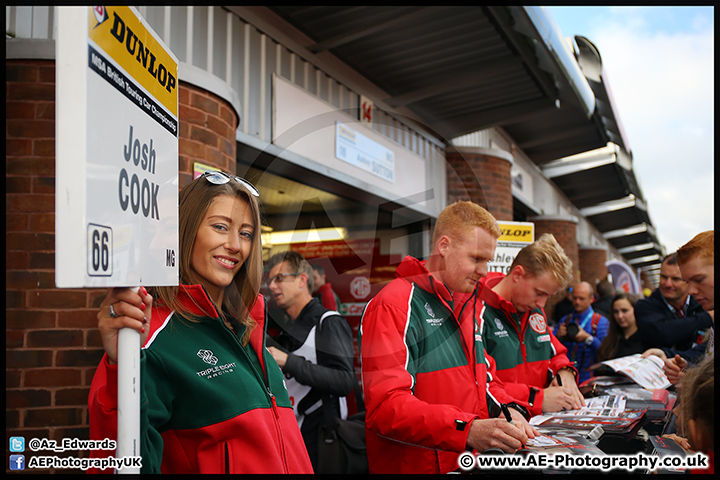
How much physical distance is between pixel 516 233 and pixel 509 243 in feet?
0.63

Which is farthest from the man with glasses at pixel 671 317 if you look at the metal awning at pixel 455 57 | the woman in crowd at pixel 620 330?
the metal awning at pixel 455 57

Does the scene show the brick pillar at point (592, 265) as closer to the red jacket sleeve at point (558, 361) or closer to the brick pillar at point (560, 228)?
the brick pillar at point (560, 228)

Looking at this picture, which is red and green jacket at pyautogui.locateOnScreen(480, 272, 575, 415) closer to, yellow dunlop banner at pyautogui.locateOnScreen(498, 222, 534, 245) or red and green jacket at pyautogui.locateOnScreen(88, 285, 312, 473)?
red and green jacket at pyautogui.locateOnScreen(88, 285, 312, 473)

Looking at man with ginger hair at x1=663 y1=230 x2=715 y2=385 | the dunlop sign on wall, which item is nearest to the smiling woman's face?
the dunlop sign on wall

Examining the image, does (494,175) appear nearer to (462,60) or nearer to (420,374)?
(462,60)

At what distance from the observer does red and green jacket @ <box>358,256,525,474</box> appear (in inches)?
63.1

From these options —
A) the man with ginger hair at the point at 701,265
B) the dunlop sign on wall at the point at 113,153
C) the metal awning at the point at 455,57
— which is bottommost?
the man with ginger hair at the point at 701,265

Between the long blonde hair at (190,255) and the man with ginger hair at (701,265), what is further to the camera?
the man with ginger hair at (701,265)

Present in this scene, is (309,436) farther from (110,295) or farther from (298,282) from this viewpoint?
(110,295)

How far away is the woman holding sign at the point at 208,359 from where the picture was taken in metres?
1.13

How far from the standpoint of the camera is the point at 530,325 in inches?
113

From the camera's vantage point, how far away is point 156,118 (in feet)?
3.99

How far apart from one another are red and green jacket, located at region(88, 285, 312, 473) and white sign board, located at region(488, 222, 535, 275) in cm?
322

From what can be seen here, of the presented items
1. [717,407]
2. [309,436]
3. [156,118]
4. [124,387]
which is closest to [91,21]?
[156,118]
